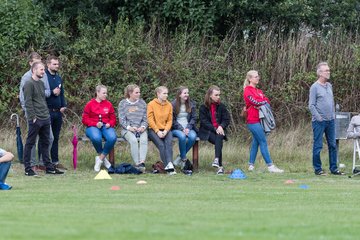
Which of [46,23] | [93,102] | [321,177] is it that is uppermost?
[46,23]

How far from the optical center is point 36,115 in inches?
750

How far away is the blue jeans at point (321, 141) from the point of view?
19.7 m

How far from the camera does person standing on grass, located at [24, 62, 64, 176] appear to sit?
1891 cm

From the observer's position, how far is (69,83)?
2467cm

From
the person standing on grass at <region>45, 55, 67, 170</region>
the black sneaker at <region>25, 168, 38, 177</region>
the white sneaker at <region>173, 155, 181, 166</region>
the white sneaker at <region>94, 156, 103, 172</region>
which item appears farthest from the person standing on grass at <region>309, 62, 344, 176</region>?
the black sneaker at <region>25, 168, 38, 177</region>

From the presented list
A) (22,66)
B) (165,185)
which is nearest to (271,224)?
(165,185)

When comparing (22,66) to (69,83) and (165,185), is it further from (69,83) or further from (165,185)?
(165,185)

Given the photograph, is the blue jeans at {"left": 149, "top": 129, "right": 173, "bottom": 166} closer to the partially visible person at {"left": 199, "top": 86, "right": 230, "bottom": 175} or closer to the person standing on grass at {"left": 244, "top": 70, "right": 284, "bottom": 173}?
the partially visible person at {"left": 199, "top": 86, "right": 230, "bottom": 175}

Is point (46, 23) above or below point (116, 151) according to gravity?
above

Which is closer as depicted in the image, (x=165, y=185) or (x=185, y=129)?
(x=165, y=185)

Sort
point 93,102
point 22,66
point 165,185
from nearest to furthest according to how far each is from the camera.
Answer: point 165,185
point 93,102
point 22,66

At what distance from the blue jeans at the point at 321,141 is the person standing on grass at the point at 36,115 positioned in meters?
5.10

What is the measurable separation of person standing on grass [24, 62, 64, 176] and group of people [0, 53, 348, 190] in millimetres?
25

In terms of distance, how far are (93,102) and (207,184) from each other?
4125 millimetres
